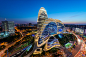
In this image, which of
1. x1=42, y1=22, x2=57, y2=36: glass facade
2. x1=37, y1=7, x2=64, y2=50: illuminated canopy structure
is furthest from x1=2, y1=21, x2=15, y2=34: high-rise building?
x1=42, y1=22, x2=57, y2=36: glass facade

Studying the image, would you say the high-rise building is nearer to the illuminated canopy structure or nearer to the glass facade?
the illuminated canopy structure

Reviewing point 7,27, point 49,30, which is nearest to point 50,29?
point 49,30

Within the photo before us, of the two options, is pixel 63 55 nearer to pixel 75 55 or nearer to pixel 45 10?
pixel 75 55

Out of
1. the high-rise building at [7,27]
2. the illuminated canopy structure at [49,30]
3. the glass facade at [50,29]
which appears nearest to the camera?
the illuminated canopy structure at [49,30]

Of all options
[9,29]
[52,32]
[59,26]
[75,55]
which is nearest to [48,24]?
[52,32]

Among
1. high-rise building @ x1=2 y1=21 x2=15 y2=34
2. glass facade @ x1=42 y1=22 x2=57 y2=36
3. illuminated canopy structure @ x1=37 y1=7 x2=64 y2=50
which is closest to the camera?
illuminated canopy structure @ x1=37 y1=7 x2=64 y2=50

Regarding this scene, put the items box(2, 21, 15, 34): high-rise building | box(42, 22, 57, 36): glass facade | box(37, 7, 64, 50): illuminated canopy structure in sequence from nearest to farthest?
box(37, 7, 64, 50): illuminated canopy structure, box(42, 22, 57, 36): glass facade, box(2, 21, 15, 34): high-rise building

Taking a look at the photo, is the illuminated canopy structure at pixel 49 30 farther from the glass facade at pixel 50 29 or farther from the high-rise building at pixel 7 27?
the high-rise building at pixel 7 27

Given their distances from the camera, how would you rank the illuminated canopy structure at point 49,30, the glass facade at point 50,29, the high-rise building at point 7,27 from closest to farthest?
the illuminated canopy structure at point 49,30, the glass facade at point 50,29, the high-rise building at point 7,27

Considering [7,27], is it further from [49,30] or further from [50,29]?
[50,29]

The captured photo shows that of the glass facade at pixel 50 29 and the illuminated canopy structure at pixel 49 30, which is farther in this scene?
the glass facade at pixel 50 29

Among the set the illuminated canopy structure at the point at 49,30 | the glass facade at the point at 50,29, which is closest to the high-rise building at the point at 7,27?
the illuminated canopy structure at the point at 49,30
